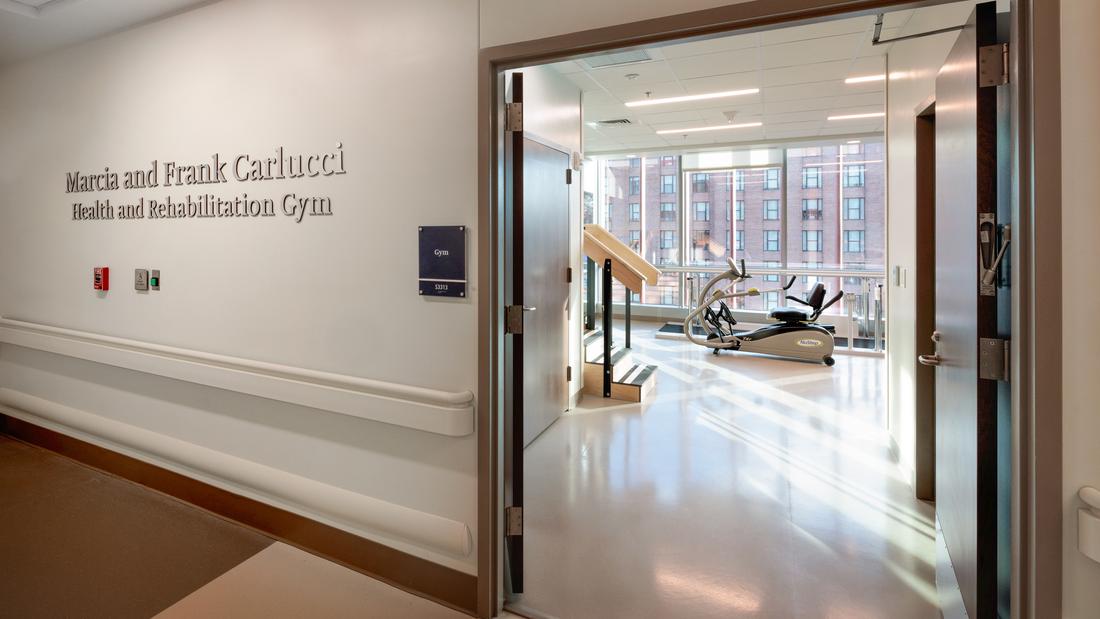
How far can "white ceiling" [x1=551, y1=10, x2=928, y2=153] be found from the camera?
14.3ft

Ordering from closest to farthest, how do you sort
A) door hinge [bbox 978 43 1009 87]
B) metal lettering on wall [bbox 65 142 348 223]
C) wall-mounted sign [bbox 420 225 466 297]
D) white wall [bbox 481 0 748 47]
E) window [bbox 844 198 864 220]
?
door hinge [bbox 978 43 1009 87] → white wall [bbox 481 0 748 47] → wall-mounted sign [bbox 420 225 466 297] → metal lettering on wall [bbox 65 142 348 223] → window [bbox 844 198 864 220]

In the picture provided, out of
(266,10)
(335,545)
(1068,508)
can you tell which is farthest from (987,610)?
(266,10)

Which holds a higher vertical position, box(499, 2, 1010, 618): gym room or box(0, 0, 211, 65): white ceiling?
box(0, 0, 211, 65): white ceiling

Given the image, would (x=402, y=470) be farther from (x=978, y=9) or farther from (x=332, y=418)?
(x=978, y=9)

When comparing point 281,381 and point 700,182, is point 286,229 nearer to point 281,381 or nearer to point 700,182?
point 281,381

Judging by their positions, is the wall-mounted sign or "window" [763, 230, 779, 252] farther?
"window" [763, 230, 779, 252]

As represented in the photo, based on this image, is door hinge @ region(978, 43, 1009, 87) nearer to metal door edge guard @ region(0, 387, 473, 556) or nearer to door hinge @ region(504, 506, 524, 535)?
door hinge @ region(504, 506, 524, 535)

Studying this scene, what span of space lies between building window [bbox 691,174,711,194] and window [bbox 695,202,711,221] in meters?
0.22

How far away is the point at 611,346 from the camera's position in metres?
5.79

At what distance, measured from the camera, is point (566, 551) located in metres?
2.78

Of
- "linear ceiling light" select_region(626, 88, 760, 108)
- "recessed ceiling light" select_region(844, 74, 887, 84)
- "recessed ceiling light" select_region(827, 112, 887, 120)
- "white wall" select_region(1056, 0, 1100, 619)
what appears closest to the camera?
"white wall" select_region(1056, 0, 1100, 619)

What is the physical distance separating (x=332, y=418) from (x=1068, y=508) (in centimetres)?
266

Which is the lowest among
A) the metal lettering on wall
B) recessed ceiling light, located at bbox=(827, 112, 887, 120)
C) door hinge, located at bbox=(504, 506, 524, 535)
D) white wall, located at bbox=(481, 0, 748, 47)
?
door hinge, located at bbox=(504, 506, 524, 535)

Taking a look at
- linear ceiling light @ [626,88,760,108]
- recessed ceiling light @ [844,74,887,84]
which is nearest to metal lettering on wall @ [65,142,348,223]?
linear ceiling light @ [626,88,760,108]
